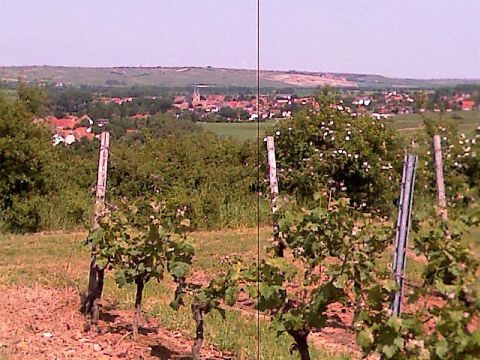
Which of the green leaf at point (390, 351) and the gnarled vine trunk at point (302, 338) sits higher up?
the green leaf at point (390, 351)

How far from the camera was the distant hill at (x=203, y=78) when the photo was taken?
4641 mm

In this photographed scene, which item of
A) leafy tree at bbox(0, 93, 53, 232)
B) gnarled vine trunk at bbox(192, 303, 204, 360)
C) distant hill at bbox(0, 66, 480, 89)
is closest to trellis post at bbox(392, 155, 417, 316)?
distant hill at bbox(0, 66, 480, 89)

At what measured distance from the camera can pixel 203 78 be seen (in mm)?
15305

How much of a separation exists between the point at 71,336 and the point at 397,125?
3.16 metres

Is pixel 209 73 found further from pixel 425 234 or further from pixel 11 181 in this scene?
pixel 425 234

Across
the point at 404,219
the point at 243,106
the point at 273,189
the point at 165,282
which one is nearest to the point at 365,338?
the point at 404,219

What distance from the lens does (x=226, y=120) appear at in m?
14.8

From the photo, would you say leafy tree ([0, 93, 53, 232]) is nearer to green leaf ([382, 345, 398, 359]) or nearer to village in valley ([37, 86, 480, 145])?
village in valley ([37, 86, 480, 145])

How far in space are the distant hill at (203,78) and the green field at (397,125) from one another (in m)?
0.13

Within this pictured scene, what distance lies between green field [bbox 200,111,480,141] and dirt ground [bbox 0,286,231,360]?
2394 millimetres

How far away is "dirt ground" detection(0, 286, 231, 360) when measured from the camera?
18.2 ft

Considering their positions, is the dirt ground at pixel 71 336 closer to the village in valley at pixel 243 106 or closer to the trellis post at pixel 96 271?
the trellis post at pixel 96 271

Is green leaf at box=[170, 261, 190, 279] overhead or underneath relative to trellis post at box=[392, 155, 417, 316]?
underneath

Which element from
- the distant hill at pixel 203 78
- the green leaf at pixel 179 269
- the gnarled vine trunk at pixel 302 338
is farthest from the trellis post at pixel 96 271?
the gnarled vine trunk at pixel 302 338
